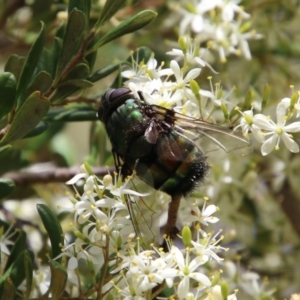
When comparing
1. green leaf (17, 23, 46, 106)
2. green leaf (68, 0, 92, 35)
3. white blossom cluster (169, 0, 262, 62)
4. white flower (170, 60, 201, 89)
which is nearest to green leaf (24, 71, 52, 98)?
green leaf (17, 23, 46, 106)

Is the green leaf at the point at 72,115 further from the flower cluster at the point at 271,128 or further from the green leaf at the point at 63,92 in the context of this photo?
the flower cluster at the point at 271,128

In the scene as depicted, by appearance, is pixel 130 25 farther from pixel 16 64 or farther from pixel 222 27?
pixel 222 27

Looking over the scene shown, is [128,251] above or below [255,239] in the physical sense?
above

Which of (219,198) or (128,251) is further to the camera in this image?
(219,198)

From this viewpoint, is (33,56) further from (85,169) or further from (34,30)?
(34,30)

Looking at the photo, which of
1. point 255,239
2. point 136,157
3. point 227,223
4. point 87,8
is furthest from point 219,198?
point 87,8

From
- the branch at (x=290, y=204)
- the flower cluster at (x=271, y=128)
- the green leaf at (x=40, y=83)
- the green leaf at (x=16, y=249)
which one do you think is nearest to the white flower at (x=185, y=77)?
the flower cluster at (x=271, y=128)

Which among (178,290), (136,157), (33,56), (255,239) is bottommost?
(255,239)
